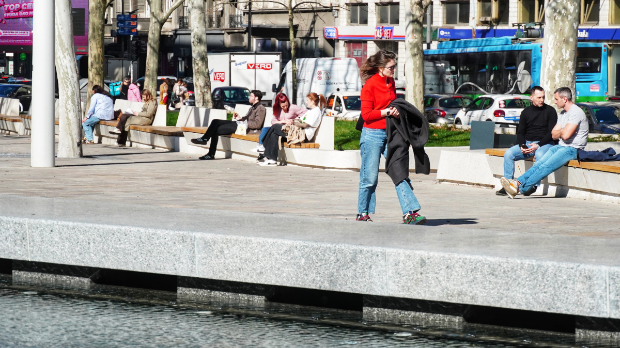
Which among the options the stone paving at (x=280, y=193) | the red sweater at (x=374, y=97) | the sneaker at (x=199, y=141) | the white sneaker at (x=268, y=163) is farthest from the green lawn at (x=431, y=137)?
the red sweater at (x=374, y=97)

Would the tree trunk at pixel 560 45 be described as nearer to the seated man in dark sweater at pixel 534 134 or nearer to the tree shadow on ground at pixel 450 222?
the seated man in dark sweater at pixel 534 134

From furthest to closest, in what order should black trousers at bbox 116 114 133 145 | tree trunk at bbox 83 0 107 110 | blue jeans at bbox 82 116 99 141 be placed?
tree trunk at bbox 83 0 107 110
blue jeans at bbox 82 116 99 141
black trousers at bbox 116 114 133 145

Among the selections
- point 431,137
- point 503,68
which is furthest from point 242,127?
point 503,68

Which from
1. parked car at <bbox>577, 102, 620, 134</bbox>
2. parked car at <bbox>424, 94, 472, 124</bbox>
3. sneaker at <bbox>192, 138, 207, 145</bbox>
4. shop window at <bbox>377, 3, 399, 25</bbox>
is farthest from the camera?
shop window at <bbox>377, 3, 399, 25</bbox>

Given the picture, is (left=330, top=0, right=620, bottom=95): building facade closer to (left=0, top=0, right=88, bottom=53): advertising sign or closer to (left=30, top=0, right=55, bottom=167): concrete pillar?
(left=0, top=0, right=88, bottom=53): advertising sign

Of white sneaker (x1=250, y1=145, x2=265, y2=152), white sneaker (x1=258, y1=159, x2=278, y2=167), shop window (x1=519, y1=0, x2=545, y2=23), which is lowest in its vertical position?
white sneaker (x1=258, y1=159, x2=278, y2=167)

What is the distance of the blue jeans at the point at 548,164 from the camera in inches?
462

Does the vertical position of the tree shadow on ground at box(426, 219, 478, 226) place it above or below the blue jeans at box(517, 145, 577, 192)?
below

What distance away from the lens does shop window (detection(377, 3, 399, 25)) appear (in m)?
56.9

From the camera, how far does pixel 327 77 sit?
42000mm

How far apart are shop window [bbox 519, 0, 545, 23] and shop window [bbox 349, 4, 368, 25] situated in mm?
11100

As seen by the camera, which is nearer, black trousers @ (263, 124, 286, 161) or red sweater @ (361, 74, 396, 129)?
red sweater @ (361, 74, 396, 129)

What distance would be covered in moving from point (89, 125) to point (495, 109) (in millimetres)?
12041

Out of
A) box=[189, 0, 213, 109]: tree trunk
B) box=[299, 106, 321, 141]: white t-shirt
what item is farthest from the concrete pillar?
box=[189, 0, 213, 109]: tree trunk
